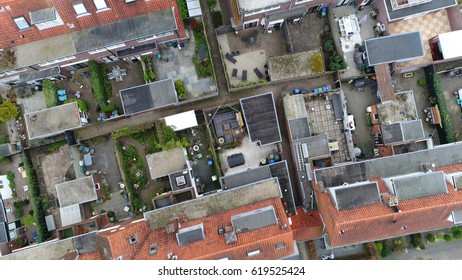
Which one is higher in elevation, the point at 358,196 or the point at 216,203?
the point at 216,203

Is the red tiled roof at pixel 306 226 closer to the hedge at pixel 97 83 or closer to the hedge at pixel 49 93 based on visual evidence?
the hedge at pixel 97 83

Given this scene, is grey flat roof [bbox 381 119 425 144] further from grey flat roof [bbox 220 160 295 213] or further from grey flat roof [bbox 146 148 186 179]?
grey flat roof [bbox 146 148 186 179]

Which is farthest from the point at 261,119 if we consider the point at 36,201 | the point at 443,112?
the point at 36,201

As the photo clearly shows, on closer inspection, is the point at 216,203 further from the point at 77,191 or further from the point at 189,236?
the point at 77,191

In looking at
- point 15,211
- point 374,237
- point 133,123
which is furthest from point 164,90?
point 374,237

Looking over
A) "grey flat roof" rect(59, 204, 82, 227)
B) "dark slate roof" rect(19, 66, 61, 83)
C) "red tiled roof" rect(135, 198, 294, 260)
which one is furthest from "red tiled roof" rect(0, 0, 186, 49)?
"red tiled roof" rect(135, 198, 294, 260)

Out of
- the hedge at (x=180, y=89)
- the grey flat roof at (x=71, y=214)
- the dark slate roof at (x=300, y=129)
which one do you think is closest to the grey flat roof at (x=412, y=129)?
the dark slate roof at (x=300, y=129)

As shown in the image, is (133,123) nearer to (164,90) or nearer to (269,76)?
(164,90)
